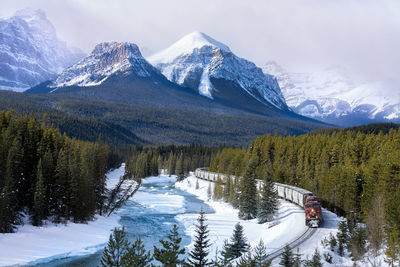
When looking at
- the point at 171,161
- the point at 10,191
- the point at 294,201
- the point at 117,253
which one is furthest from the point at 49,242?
the point at 171,161

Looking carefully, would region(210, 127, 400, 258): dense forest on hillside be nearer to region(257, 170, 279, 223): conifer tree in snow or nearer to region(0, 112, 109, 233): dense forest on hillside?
region(257, 170, 279, 223): conifer tree in snow

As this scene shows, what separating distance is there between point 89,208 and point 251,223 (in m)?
25.2

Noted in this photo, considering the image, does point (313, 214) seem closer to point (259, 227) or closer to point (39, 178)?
point (259, 227)

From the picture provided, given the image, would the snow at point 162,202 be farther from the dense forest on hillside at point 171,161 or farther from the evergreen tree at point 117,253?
the evergreen tree at point 117,253

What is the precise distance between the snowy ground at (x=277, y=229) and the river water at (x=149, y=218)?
378 centimetres

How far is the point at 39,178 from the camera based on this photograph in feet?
147

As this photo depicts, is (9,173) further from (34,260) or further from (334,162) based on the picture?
(334,162)

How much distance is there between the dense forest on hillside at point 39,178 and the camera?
44325 millimetres

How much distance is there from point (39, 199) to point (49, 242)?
568 centimetres

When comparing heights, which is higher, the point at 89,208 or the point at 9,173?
the point at 9,173

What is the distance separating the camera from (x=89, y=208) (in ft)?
176

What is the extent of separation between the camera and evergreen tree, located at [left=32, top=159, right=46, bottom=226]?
44844 mm

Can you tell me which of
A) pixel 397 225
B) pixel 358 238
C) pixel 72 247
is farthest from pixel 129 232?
pixel 397 225

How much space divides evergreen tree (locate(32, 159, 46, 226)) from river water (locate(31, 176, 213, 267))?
8963mm
